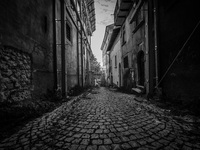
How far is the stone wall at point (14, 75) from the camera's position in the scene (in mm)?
2449

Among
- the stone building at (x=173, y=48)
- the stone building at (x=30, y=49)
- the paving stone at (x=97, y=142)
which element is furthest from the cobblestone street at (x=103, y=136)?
the stone building at (x=173, y=48)

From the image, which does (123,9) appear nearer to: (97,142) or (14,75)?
(14,75)

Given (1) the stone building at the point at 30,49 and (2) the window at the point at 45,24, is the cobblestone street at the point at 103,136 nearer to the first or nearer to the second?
(1) the stone building at the point at 30,49

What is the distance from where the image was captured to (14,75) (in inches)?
109

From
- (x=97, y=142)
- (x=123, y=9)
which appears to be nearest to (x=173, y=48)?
(x=97, y=142)

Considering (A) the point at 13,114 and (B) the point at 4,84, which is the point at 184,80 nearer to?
(A) the point at 13,114

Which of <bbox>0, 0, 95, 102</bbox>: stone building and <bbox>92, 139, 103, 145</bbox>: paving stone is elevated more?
<bbox>0, 0, 95, 102</bbox>: stone building

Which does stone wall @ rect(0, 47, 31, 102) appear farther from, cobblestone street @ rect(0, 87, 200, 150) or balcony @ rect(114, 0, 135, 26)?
balcony @ rect(114, 0, 135, 26)

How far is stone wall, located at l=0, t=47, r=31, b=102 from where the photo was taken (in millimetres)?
2449

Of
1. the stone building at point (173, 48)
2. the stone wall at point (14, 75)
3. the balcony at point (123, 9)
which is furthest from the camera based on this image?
the balcony at point (123, 9)

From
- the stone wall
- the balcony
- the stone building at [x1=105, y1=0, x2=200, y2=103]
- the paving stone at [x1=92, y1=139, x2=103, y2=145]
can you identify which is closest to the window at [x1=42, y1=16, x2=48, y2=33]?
the stone wall

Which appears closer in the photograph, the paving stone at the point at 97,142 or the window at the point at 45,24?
the paving stone at the point at 97,142

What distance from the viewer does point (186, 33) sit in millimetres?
3227

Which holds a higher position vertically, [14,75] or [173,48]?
[173,48]
